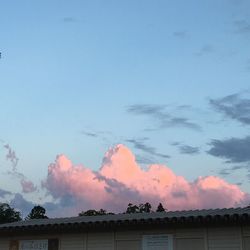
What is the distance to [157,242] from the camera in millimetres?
19641

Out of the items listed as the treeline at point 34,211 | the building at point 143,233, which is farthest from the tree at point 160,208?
the building at point 143,233

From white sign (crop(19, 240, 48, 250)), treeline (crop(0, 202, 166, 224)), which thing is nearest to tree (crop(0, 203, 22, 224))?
treeline (crop(0, 202, 166, 224))

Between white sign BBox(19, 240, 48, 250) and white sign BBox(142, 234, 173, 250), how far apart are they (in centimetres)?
471

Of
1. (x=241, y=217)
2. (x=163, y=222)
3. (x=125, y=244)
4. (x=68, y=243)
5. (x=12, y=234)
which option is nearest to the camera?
(x=241, y=217)

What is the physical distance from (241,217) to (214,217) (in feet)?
3.09

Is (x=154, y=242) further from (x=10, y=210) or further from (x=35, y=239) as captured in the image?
(x=10, y=210)

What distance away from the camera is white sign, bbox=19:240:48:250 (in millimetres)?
22266

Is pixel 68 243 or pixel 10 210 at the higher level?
pixel 10 210

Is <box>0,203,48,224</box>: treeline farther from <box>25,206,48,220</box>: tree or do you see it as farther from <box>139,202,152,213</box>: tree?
<box>139,202,152,213</box>: tree

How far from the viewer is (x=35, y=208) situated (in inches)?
2803

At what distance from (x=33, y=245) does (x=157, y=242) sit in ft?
19.3

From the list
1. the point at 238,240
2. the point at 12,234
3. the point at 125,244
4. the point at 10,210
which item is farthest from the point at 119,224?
the point at 10,210

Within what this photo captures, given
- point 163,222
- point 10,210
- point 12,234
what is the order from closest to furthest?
1. point 163,222
2. point 12,234
3. point 10,210

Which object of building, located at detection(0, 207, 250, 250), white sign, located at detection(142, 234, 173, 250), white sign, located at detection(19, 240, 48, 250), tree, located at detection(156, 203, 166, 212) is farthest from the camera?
tree, located at detection(156, 203, 166, 212)
